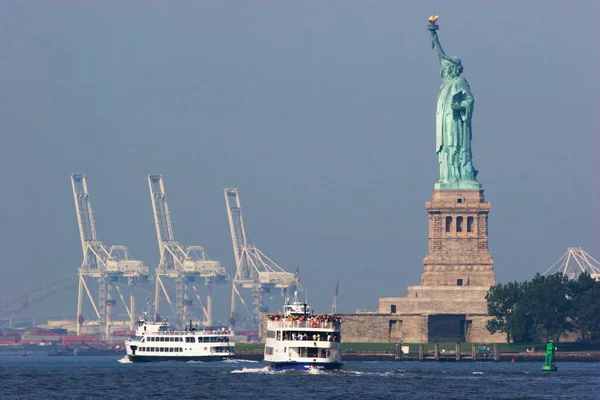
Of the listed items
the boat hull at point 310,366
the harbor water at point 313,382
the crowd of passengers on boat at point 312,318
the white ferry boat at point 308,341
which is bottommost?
the harbor water at point 313,382

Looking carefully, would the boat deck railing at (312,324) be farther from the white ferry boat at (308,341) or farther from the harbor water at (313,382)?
the harbor water at (313,382)

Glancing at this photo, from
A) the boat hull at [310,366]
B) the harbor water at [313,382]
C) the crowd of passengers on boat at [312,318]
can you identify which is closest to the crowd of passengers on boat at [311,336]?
the crowd of passengers on boat at [312,318]

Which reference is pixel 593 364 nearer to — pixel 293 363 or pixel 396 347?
pixel 396 347

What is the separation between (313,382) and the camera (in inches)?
5748

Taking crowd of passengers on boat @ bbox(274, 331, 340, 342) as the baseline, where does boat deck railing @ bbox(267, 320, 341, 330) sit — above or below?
above

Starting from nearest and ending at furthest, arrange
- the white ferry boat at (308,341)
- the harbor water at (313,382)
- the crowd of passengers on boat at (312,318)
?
1. the harbor water at (313,382)
2. the white ferry boat at (308,341)
3. the crowd of passengers on boat at (312,318)

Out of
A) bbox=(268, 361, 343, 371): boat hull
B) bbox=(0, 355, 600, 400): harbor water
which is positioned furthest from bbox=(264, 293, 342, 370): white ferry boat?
Answer: bbox=(0, 355, 600, 400): harbor water

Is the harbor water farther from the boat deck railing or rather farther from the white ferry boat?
the boat deck railing

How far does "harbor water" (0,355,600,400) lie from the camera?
136375mm

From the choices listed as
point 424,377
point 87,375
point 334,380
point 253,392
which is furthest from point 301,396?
point 87,375

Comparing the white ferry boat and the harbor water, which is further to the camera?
the white ferry boat

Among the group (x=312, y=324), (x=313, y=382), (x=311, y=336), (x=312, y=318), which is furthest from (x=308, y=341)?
(x=313, y=382)

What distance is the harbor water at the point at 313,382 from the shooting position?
136 meters

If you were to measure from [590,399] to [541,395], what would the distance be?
15.5 ft
